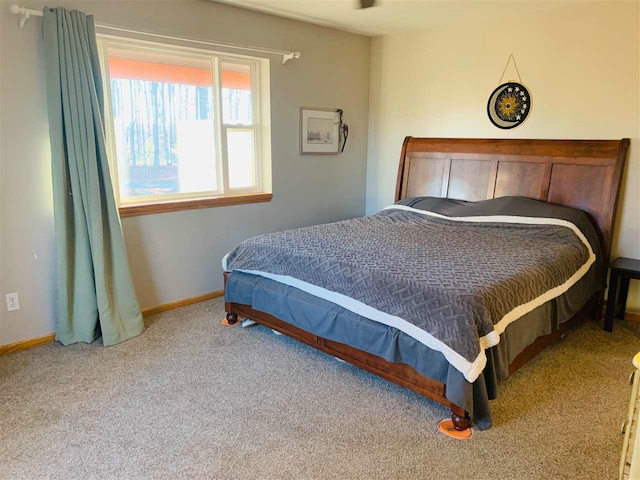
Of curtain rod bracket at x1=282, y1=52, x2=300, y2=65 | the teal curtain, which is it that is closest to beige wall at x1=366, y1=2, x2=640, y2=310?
curtain rod bracket at x1=282, y1=52, x2=300, y2=65

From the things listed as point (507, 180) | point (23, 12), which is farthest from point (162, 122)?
point (507, 180)

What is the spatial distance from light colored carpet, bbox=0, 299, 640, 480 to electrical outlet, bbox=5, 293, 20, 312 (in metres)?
0.29

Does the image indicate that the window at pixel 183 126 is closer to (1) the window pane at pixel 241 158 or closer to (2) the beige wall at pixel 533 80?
(1) the window pane at pixel 241 158

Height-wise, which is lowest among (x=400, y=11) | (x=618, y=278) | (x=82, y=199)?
(x=618, y=278)

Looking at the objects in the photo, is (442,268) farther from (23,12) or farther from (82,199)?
(23,12)

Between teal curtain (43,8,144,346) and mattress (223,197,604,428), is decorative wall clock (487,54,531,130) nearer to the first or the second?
mattress (223,197,604,428)

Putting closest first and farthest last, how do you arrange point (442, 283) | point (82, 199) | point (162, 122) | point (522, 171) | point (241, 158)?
point (442, 283) < point (82, 199) < point (162, 122) < point (522, 171) < point (241, 158)

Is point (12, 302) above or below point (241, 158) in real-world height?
below

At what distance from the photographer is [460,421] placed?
215cm

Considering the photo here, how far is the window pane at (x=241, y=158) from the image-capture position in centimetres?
393

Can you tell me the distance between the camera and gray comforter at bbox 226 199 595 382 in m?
2.13

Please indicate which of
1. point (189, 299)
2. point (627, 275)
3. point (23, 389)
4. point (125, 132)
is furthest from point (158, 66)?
point (627, 275)

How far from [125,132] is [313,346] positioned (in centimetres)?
199

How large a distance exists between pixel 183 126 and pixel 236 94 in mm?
→ 565
